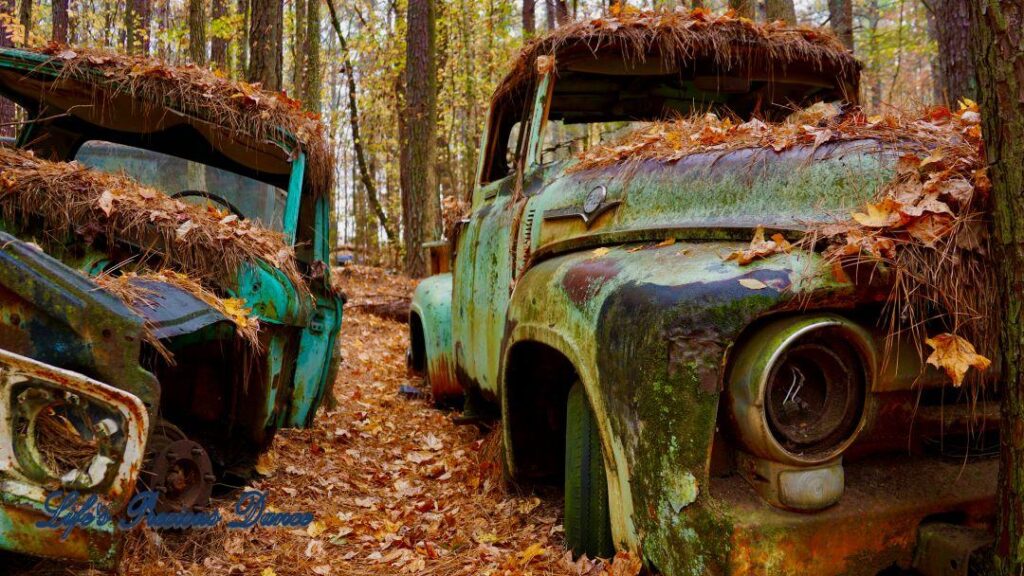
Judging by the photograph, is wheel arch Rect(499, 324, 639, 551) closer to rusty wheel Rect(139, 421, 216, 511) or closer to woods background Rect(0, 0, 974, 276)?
rusty wheel Rect(139, 421, 216, 511)

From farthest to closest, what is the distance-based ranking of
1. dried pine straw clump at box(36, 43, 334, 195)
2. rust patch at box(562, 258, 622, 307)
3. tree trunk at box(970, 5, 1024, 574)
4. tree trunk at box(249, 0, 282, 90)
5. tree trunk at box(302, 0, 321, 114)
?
tree trunk at box(302, 0, 321, 114)
tree trunk at box(249, 0, 282, 90)
dried pine straw clump at box(36, 43, 334, 195)
rust patch at box(562, 258, 622, 307)
tree trunk at box(970, 5, 1024, 574)

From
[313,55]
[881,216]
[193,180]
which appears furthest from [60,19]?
[881,216]

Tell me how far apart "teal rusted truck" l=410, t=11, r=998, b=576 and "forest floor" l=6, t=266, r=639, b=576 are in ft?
1.09

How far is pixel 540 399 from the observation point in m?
3.11

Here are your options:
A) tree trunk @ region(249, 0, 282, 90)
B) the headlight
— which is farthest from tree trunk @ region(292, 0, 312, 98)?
the headlight

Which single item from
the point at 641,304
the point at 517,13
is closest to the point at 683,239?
the point at 641,304

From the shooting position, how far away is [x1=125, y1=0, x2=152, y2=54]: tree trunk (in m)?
13.3

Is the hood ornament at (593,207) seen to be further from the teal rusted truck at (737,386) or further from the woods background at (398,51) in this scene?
the woods background at (398,51)

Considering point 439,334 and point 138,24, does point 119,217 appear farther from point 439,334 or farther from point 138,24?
point 138,24

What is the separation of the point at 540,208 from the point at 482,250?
83cm

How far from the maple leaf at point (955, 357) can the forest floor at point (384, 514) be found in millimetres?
934

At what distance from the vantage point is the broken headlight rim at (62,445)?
189cm

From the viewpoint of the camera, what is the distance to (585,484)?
8.00ft

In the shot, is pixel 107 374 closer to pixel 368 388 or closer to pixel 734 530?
pixel 734 530
